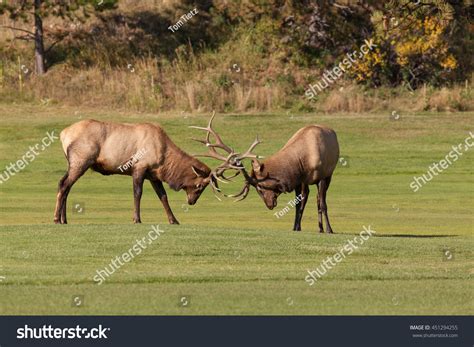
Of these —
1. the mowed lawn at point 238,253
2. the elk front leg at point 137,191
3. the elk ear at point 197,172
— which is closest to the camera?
the mowed lawn at point 238,253

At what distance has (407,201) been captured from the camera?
33.2 m

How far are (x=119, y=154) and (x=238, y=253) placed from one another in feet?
16.8

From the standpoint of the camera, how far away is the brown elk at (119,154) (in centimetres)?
2528

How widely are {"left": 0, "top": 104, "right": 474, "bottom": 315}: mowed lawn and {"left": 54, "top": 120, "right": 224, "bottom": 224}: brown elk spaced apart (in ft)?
3.00

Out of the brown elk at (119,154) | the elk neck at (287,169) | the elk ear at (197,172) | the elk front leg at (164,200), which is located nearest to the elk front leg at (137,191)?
the brown elk at (119,154)

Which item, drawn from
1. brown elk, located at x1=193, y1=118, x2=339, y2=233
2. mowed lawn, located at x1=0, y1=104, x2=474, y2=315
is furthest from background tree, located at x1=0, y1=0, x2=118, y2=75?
brown elk, located at x1=193, y1=118, x2=339, y2=233

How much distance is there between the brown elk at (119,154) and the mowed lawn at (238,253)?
916mm

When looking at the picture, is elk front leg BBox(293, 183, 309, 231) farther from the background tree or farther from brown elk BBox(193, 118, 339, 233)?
the background tree

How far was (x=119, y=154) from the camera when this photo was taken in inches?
997

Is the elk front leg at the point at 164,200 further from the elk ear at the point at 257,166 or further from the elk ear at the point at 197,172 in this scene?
the elk ear at the point at 257,166

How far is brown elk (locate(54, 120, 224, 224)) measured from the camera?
82.9 feet

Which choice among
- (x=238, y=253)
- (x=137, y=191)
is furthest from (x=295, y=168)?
(x=238, y=253)

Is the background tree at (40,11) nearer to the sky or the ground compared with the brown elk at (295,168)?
nearer to the ground
